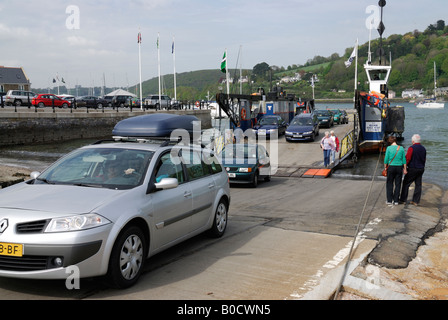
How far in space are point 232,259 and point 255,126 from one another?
2784 centimetres

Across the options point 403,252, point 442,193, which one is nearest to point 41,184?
point 403,252

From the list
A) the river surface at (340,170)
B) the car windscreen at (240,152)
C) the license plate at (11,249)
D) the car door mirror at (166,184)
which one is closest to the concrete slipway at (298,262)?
the license plate at (11,249)

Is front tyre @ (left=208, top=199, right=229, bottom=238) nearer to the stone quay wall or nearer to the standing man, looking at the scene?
the standing man

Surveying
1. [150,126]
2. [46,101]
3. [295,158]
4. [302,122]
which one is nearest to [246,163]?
[295,158]

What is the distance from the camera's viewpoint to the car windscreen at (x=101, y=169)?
6113 mm

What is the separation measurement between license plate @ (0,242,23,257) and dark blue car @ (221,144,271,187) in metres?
11.8

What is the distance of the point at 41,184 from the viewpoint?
615 centimetres

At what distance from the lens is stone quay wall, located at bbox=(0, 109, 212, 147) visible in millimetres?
33650

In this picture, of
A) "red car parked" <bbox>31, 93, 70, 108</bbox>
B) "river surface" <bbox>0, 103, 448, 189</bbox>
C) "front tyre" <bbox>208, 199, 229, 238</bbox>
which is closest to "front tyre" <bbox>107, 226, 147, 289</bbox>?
"front tyre" <bbox>208, 199, 229, 238</bbox>

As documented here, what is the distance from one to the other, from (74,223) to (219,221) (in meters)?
3.52

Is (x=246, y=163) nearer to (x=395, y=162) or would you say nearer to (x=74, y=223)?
(x=395, y=162)

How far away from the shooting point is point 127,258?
216 inches
